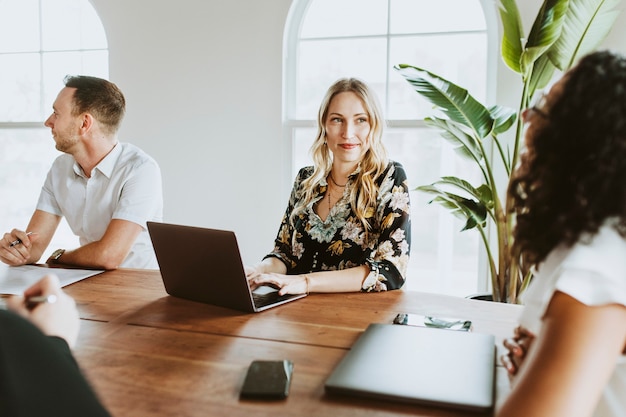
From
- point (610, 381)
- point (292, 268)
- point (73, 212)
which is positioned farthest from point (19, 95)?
point (610, 381)

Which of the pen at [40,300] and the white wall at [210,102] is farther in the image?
the white wall at [210,102]

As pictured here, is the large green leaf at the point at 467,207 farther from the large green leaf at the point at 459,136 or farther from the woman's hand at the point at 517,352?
the woman's hand at the point at 517,352

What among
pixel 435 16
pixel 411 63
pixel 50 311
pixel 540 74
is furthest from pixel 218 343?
pixel 435 16

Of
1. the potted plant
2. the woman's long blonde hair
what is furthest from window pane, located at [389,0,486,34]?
the woman's long blonde hair

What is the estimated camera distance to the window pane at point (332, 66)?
3.32m

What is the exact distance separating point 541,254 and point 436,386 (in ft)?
1.00

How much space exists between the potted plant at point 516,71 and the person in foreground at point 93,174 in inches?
49.2

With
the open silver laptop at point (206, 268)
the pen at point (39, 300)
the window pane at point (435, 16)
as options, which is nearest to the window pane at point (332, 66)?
the window pane at point (435, 16)

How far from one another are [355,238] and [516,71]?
112 centimetres

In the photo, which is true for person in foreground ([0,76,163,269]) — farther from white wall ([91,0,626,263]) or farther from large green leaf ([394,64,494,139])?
large green leaf ([394,64,494,139])

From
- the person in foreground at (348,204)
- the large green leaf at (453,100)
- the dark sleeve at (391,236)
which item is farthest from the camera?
the large green leaf at (453,100)

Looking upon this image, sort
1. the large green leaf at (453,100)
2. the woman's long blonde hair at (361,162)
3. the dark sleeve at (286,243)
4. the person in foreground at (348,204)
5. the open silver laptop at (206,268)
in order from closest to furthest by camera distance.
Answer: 1. the open silver laptop at (206,268)
2. the person in foreground at (348,204)
3. the woman's long blonde hair at (361,162)
4. the dark sleeve at (286,243)
5. the large green leaf at (453,100)

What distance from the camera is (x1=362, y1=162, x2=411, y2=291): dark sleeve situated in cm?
171

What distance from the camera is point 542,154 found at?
2.60 ft
